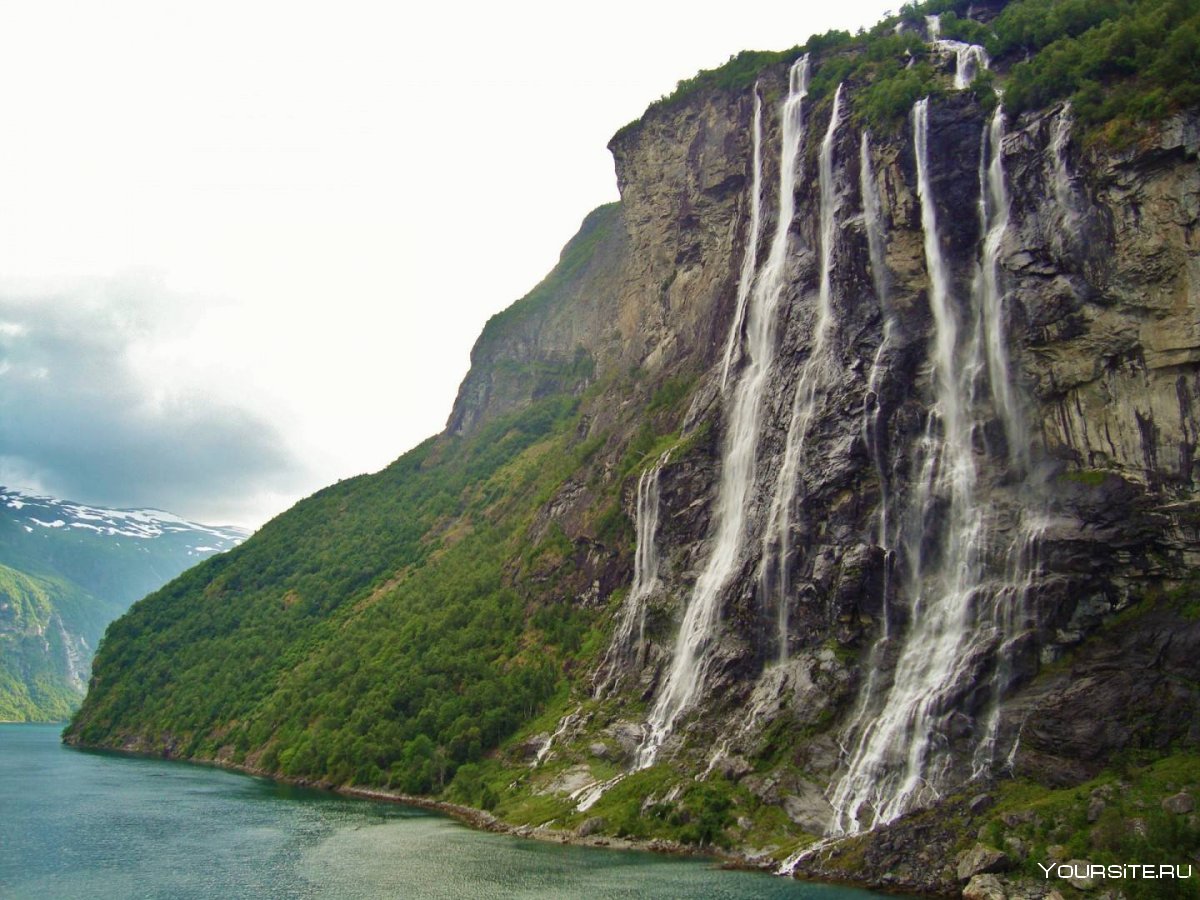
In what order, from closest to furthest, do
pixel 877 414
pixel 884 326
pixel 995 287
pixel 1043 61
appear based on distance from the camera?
pixel 995 287 < pixel 877 414 < pixel 1043 61 < pixel 884 326

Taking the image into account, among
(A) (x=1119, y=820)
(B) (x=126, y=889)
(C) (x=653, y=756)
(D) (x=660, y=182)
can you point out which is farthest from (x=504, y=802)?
(D) (x=660, y=182)

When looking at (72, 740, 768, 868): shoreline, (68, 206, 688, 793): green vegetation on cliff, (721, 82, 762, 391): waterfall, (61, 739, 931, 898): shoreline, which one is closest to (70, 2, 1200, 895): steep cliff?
(721, 82, 762, 391): waterfall

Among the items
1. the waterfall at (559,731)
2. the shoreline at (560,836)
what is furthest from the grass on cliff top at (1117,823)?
the waterfall at (559,731)

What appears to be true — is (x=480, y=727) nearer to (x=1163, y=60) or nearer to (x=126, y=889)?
(x=126, y=889)

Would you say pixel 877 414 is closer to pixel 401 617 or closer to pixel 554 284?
pixel 401 617

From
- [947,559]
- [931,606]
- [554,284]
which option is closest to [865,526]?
[947,559]

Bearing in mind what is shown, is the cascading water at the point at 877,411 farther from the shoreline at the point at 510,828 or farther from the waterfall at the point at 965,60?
the shoreline at the point at 510,828

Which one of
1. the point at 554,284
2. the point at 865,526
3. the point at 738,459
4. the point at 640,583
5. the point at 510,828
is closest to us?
the point at 510,828
